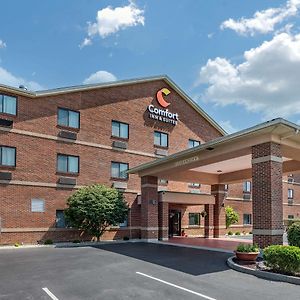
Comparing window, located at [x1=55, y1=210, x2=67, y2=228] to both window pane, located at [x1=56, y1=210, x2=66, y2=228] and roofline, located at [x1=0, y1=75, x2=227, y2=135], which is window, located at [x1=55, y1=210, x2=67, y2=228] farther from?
roofline, located at [x1=0, y1=75, x2=227, y2=135]

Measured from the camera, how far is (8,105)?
22797 millimetres

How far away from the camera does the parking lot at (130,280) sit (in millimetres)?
9281

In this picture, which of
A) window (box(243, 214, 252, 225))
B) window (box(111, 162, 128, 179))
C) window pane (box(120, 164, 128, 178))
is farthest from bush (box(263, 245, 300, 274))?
window (box(243, 214, 252, 225))

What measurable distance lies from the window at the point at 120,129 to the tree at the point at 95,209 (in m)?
4.87

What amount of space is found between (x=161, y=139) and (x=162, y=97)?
3.59 metres

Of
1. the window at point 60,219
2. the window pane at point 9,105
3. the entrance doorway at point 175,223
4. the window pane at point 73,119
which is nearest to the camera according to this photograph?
the window pane at point 9,105

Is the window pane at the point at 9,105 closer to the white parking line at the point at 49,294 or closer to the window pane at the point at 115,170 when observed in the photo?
the window pane at the point at 115,170

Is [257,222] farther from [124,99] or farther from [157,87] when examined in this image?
[157,87]

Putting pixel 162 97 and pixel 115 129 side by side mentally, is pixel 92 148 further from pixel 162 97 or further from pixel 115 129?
pixel 162 97

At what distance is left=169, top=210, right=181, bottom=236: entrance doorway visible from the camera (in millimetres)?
31078

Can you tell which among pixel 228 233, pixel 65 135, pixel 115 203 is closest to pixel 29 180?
pixel 65 135

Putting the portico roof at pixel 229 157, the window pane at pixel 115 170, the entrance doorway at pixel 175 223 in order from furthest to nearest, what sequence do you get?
the entrance doorway at pixel 175 223
the window pane at pixel 115 170
the portico roof at pixel 229 157

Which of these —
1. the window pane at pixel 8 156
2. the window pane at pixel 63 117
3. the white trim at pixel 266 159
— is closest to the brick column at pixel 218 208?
the window pane at pixel 63 117

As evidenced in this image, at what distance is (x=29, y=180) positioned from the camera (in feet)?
76.3
